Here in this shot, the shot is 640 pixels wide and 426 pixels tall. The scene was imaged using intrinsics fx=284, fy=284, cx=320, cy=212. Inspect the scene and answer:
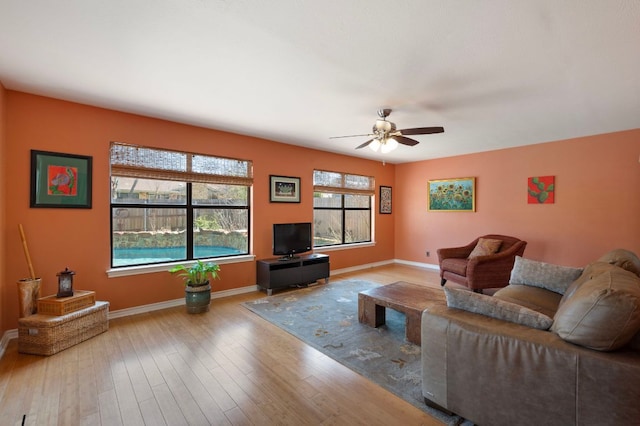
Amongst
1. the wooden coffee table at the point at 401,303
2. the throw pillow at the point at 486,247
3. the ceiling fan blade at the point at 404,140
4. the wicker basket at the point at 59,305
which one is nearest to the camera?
the wicker basket at the point at 59,305

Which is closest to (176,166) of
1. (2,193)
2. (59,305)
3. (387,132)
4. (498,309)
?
(2,193)

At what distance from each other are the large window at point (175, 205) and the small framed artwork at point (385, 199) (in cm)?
344

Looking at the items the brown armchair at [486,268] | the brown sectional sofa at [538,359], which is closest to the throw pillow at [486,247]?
the brown armchair at [486,268]

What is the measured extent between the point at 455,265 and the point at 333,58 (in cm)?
375

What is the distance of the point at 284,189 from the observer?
506cm

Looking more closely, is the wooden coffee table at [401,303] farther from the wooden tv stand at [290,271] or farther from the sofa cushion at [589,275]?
the wooden tv stand at [290,271]

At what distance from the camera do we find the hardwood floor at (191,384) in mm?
1818

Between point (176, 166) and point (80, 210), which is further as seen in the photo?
point (176, 166)

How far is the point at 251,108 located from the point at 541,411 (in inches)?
140

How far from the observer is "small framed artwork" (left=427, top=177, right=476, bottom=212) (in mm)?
5799

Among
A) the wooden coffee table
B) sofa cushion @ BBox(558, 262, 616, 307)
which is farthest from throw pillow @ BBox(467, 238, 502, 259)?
sofa cushion @ BBox(558, 262, 616, 307)

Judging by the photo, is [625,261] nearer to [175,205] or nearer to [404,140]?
[404,140]

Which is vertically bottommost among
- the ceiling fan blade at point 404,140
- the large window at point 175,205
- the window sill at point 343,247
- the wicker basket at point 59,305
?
the wicker basket at point 59,305

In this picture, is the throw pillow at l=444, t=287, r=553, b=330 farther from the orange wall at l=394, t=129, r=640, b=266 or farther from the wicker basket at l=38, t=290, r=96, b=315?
the orange wall at l=394, t=129, r=640, b=266
